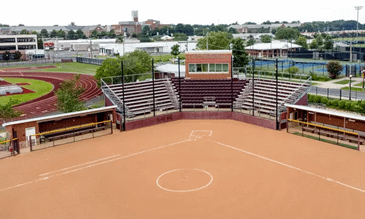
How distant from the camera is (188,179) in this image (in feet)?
64.1

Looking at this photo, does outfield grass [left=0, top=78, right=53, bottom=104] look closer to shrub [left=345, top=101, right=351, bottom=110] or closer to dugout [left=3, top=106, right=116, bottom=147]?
dugout [left=3, top=106, right=116, bottom=147]

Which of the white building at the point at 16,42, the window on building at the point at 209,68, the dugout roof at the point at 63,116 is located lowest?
the dugout roof at the point at 63,116

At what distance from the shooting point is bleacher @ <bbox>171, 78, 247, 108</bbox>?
3581 centimetres

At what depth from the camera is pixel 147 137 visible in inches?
1130

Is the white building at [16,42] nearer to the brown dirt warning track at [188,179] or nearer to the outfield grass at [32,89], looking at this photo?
the outfield grass at [32,89]

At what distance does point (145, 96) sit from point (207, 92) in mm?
6455

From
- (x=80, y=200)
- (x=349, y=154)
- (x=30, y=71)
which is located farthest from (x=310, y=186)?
(x=30, y=71)

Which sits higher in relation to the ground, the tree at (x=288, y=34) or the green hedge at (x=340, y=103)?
the tree at (x=288, y=34)

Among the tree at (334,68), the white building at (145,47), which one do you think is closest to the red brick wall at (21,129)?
the tree at (334,68)

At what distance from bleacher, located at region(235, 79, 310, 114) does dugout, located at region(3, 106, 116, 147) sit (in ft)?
41.9

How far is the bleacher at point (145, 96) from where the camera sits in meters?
33.6

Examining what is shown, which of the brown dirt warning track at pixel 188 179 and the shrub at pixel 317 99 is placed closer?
the brown dirt warning track at pixel 188 179

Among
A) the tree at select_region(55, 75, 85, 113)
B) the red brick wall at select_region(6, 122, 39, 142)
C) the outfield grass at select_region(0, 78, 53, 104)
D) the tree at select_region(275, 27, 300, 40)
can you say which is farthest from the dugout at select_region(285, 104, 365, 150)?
the tree at select_region(275, 27, 300, 40)

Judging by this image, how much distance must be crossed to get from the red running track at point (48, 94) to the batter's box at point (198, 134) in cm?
1508
